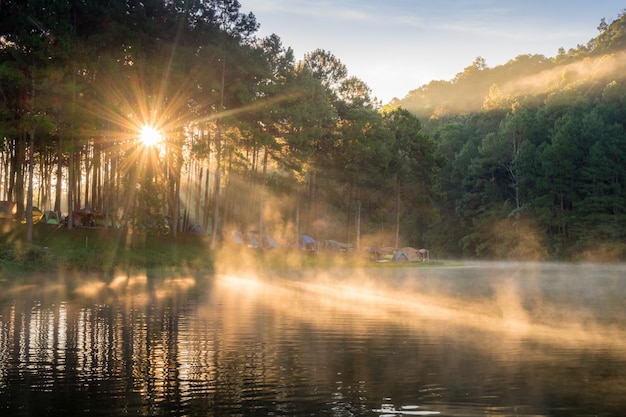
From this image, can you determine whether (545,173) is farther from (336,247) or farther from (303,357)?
(303,357)

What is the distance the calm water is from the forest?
87.3 feet

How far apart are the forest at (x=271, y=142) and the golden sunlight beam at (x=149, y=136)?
172mm

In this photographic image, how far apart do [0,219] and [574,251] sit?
8287 centimetres

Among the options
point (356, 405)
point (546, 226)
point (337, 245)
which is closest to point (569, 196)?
point (546, 226)

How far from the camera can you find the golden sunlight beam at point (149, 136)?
57.8 meters

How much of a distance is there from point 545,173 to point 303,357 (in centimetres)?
10233

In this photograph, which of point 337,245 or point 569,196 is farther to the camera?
point 569,196

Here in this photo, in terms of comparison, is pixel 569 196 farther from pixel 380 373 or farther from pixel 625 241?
pixel 380 373

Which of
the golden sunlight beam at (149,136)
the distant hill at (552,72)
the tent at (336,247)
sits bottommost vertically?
the tent at (336,247)

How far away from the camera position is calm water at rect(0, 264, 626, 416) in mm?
10531

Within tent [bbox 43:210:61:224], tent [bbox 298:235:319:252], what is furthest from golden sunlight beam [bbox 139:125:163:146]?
tent [bbox 298:235:319:252]

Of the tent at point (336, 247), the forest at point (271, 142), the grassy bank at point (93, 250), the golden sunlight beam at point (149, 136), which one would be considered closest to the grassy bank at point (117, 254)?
the grassy bank at point (93, 250)

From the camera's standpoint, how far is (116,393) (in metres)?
10.9

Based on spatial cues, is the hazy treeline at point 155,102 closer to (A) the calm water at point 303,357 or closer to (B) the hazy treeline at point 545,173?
(A) the calm water at point 303,357
